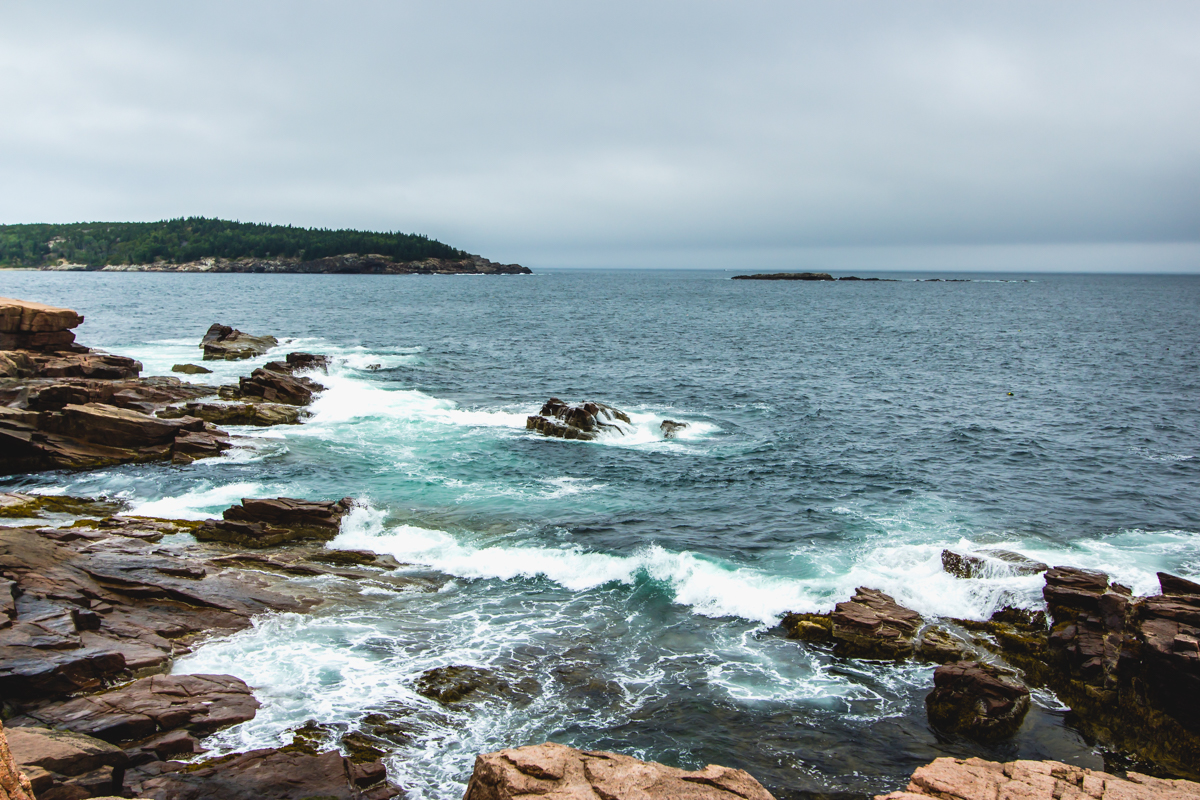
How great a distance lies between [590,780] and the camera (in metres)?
9.72

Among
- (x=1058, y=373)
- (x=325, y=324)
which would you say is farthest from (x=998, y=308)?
(x=325, y=324)

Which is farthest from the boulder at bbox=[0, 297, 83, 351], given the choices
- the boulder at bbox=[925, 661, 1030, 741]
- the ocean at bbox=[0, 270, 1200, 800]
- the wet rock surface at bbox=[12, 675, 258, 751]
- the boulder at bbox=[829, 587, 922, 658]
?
the boulder at bbox=[925, 661, 1030, 741]

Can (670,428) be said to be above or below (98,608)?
above

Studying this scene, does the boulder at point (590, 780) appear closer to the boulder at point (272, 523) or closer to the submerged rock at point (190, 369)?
the boulder at point (272, 523)

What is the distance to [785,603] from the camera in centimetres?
1994

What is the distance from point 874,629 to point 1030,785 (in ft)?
24.2

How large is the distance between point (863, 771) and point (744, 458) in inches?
861

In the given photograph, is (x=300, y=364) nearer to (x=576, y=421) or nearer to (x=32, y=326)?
(x=32, y=326)

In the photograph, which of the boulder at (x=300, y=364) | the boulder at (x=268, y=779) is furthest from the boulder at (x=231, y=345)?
the boulder at (x=268, y=779)

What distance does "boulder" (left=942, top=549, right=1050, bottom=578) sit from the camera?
20.7 metres

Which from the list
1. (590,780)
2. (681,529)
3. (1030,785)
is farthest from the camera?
(681,529)

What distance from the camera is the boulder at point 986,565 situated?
20703mm

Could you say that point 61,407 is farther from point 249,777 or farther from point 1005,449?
point 1005,449

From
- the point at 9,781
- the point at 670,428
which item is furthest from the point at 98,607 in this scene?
the point at 670,428
